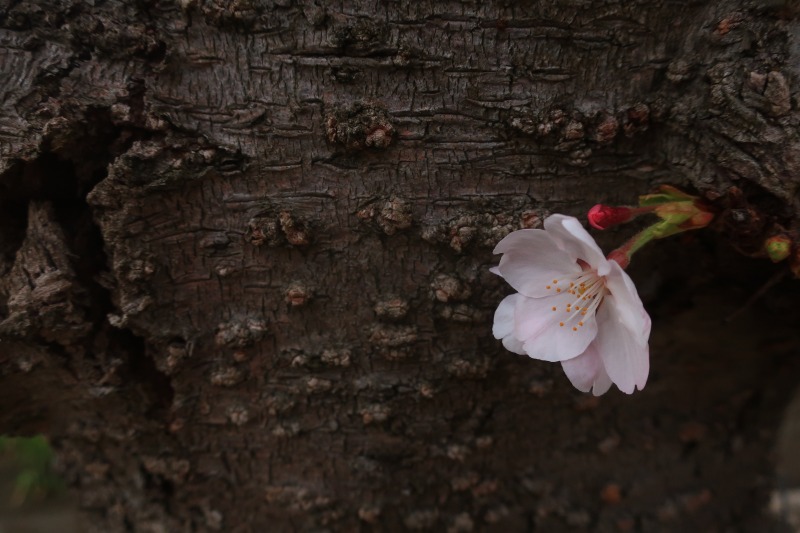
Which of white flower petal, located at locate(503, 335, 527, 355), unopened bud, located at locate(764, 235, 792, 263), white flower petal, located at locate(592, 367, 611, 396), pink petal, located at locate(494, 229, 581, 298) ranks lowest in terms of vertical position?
white flower petal, located at locate(592, 367, 611, 396)

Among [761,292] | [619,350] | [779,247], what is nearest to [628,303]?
[619,350]

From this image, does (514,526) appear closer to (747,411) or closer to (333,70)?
(747,411)

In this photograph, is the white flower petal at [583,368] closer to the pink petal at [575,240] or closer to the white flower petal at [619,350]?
the white flower petal at [619,350]

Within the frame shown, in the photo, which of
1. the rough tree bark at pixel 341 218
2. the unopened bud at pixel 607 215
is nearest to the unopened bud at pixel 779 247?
the rough tree bark at pixel 341 218

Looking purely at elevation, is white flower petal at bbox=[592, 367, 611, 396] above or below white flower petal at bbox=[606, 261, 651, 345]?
below

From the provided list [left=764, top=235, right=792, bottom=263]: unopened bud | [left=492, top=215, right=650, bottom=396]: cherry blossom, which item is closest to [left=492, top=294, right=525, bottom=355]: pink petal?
[left=492, top=215, right=650, bottom=396]: cherry blossom

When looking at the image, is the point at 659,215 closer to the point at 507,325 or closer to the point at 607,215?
the point at 607,215

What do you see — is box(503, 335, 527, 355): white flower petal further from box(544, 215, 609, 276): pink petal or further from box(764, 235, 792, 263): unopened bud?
box(764, 235, 792, 263): unopened bud
